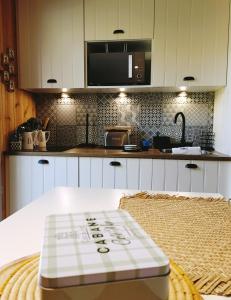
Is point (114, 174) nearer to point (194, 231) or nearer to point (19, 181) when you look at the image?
point (19, 181)

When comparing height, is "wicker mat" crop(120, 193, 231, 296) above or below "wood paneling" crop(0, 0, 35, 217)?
below

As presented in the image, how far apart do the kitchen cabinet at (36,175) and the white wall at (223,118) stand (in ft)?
4.42

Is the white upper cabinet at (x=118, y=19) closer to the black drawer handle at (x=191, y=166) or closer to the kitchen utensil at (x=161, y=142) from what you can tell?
the kitchen utensil at (x=161, y=142)

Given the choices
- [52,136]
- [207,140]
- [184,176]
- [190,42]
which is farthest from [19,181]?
[190,42]

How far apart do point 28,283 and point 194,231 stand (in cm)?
42

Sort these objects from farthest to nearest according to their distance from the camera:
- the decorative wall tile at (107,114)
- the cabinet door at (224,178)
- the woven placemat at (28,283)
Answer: the decorative wall tile at (107,114), the cabinet door at (224,178), the woven placemat at (28,283)

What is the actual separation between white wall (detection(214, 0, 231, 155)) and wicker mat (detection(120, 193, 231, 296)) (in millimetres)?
1510

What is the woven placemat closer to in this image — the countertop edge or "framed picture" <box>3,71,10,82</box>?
the countertop edge

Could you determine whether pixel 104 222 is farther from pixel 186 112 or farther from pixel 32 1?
pixel 32 1

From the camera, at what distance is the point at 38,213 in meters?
0.84

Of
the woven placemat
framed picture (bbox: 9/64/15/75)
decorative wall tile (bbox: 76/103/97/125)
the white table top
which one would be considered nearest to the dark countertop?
decorative wall tile (bbox: 76/103/97/125)

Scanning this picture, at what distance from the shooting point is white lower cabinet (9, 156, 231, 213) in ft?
7.43

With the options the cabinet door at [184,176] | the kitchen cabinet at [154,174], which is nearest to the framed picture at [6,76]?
the kitchen cabinet at [154,174]

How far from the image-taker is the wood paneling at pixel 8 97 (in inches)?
94.3
